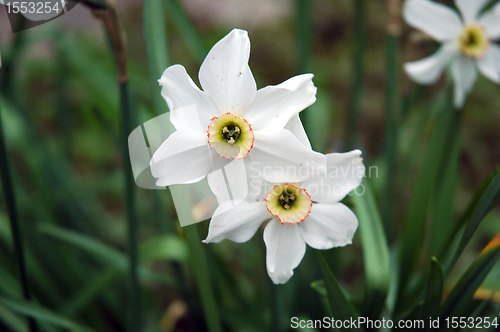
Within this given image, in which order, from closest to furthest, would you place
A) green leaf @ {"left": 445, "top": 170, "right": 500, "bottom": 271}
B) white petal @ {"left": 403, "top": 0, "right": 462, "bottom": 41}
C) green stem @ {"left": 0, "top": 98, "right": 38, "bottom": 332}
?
green leaf @ {"left": 445, "top": 170, "right": 500, "bottom": 271} → green stem @ {"left": 0, "top": 98, "right": 38, "bottom": 332} → white petal @ {"left": 403, "top": 0, "right": 462, "bottom": 41}

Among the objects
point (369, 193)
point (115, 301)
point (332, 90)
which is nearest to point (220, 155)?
point (369, 193)

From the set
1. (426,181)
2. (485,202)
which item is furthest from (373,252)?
(426,181)

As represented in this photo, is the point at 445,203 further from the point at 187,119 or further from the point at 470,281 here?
the point at 187,119

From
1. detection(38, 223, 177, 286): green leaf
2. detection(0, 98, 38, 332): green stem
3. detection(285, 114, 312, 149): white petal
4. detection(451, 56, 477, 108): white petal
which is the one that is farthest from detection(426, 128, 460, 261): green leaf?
detection(0, 98, 38, 332): green stem

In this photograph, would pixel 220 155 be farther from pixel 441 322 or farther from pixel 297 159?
pixel 441 322

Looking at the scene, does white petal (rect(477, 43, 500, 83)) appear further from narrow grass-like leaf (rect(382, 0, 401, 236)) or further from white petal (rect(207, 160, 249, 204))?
white petal (rect(207, 160, 249, 204))

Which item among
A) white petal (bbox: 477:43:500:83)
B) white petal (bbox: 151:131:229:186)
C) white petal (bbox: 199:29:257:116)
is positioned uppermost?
white petal (bbox: 199:29:257:116)

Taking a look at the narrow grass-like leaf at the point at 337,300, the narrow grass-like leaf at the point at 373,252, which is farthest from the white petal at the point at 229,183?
the narrow grass-like leaf at the point at 373,252
